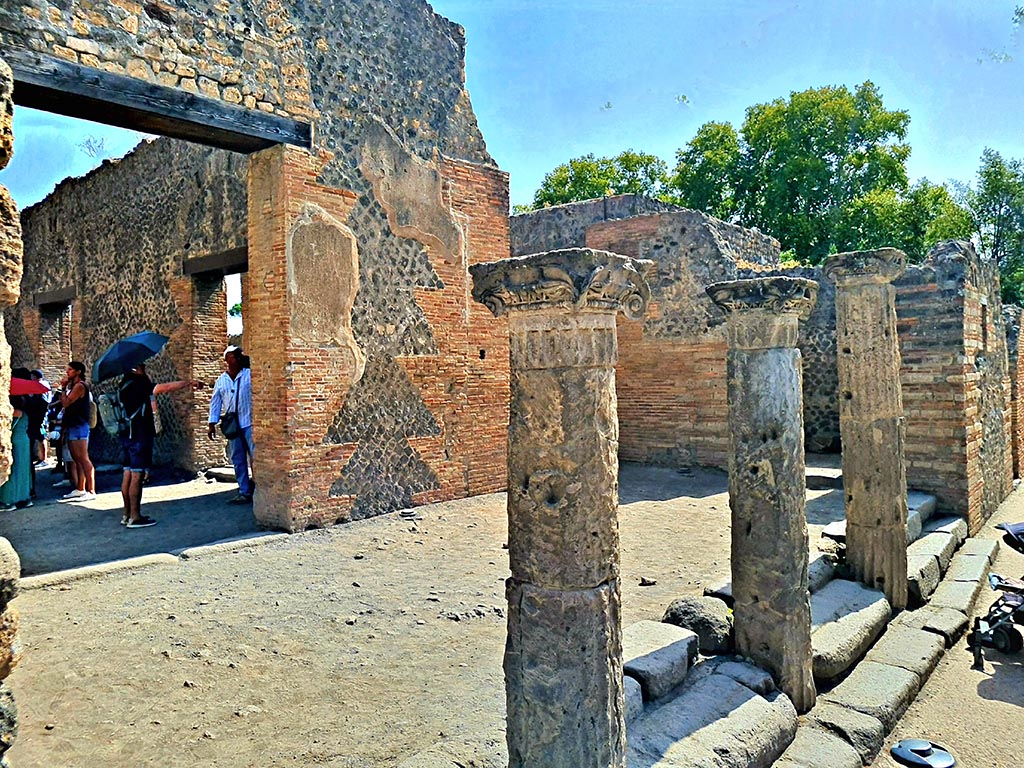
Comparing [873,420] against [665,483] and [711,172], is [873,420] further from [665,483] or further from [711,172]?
[711,172]

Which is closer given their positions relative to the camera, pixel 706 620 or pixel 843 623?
pixel 706 620

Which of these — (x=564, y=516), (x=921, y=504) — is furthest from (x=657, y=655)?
(x=921, y=504)

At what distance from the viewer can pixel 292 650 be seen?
4062mm

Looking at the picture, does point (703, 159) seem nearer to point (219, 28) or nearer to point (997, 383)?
point (997, 383)

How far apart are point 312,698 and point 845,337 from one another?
4475mm

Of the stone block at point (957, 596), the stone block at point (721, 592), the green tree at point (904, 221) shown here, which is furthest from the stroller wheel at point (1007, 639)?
the green tree at point (904, 221)

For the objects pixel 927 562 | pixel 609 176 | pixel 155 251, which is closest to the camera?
pixel 927 562


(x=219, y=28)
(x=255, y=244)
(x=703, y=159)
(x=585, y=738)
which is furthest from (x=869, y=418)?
(x=703, y=159)

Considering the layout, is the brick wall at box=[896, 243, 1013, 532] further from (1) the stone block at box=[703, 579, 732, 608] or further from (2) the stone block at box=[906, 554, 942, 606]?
(1) the stone block at box=[703, 579, 732, 608]

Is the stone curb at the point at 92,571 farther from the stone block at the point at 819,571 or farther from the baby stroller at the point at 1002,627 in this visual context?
the baby stroller at the point at 1002,627

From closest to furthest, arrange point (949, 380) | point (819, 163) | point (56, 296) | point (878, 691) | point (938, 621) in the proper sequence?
point (878, 691)
point (938, 621)
point (949, 380)
point (56, 296)
point (819, 163)

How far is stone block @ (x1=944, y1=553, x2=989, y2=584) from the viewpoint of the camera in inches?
237

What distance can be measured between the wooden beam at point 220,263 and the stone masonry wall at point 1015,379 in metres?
10.3

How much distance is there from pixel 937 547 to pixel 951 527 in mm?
819
